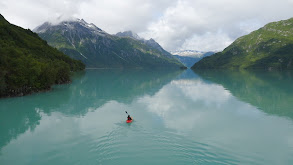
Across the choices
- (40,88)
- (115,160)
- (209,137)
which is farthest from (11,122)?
(209,137)

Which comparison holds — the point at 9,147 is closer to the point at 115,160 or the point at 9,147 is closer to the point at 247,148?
the point at 115,160

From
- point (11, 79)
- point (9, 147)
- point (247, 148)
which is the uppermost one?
point (11, 79)

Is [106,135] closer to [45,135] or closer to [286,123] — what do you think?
[45,135]

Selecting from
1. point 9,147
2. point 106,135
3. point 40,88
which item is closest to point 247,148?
point 106,135

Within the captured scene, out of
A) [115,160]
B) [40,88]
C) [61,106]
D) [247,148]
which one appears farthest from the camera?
[40,88]

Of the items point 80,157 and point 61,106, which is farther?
point 61,106

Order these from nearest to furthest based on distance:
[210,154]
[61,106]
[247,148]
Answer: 1. [210,154]
2. [247,148]
3. [61,106]

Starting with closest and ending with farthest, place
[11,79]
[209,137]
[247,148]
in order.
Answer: [247,148]
[209,137]
[11,79]

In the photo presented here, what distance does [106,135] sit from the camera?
35.8 meters

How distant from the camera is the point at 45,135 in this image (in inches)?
1443

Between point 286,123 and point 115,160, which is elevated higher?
point 286,123

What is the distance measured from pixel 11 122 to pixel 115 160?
106 ft

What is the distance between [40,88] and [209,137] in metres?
70.4

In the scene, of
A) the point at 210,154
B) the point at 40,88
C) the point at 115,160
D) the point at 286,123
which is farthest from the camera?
the point at 40,88
